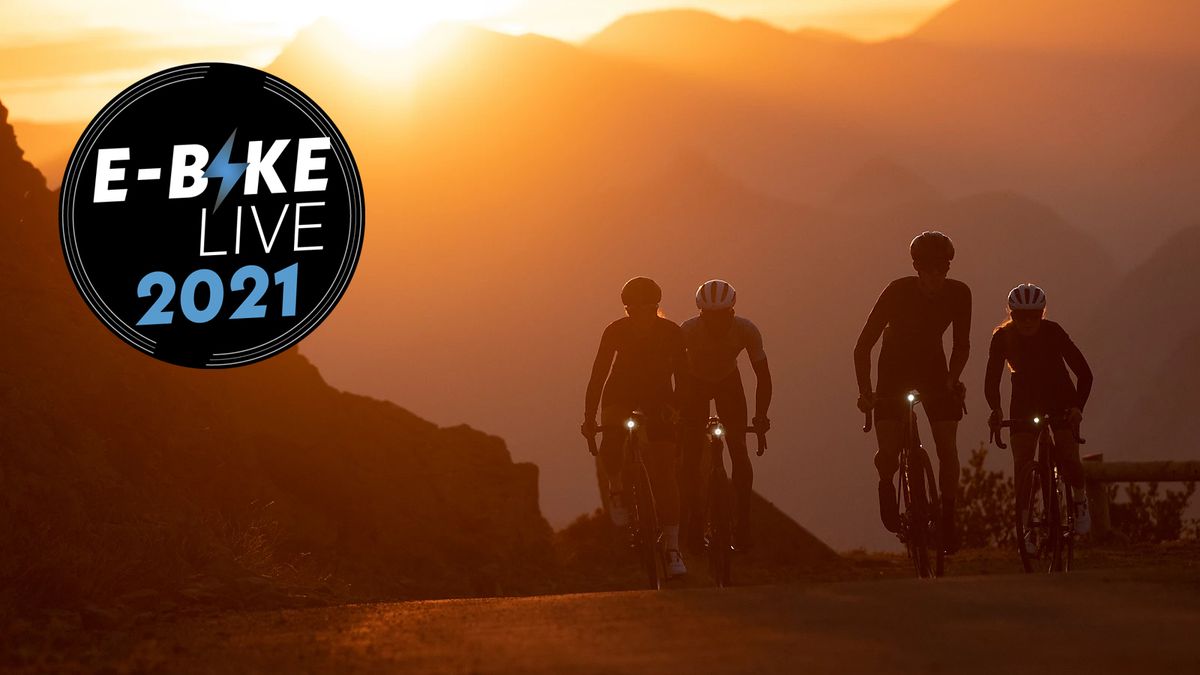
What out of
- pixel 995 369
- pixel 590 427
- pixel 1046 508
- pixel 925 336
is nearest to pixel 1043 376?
pixel 995 369

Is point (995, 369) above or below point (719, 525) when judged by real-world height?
above

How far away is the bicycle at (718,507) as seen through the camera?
12.3 m

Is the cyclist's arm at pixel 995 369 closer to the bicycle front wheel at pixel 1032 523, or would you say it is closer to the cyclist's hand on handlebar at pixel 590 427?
the bicycle front wheel at pixel 1032 523

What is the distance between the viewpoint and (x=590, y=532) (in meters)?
21.8

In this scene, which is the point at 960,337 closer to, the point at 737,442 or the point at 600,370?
the point at 737,442

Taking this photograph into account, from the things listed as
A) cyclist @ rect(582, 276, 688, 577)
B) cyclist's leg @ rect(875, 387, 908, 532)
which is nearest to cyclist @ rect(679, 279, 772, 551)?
cyclist @ rect(582, 276, 688, 577)

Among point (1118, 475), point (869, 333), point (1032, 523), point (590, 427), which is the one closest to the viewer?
point (869, 333)

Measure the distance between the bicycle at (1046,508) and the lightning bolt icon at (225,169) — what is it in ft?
23.8

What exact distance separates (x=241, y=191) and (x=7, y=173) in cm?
570

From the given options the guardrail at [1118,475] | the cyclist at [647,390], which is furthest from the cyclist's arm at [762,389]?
the guardrail at [1118,475]

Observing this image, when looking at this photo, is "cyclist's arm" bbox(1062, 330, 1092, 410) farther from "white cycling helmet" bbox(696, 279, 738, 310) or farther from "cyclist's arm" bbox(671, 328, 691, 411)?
"cyclist's arm" bbox(671, 328, 691, 411)

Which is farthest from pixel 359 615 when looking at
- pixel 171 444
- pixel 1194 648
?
pixel 171 444

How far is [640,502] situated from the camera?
12055mm

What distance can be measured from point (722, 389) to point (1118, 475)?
27.3 feet
